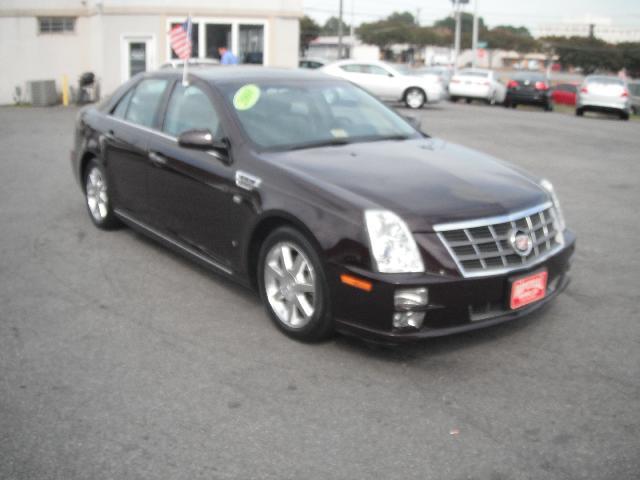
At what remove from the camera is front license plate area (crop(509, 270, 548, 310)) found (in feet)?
14.5

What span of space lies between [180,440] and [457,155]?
289 centimetres

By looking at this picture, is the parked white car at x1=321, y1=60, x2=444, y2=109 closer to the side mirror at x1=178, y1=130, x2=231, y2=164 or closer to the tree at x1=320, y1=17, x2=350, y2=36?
the side mirror at x1=178, y1=130, x2=231, y2=164

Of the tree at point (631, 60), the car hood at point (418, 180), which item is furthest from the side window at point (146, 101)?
the tree at point (631, 60)

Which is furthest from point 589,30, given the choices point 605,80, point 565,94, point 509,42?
point 605,80

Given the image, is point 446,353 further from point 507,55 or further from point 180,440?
point 507,55

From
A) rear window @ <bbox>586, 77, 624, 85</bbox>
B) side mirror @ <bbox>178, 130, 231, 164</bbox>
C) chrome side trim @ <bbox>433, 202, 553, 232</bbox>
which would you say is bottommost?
chrome side trim @ <bbox>433, 202, 553, 232</bbox>

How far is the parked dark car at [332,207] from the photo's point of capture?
13.9ft

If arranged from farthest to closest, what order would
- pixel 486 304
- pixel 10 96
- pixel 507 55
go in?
pixel 507 55 → pixel 10 96 → pixel 486 304

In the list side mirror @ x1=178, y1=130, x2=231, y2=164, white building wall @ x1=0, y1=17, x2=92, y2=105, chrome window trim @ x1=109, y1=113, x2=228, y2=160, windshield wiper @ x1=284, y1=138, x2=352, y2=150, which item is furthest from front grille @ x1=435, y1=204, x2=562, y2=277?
white building wall @ x1=0, y1=17, x2=92, y2=105

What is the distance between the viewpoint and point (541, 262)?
15.1 feet

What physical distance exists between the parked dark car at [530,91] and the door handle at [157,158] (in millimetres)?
24599

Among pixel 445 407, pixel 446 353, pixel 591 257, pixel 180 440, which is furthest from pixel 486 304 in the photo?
pixel 591 257

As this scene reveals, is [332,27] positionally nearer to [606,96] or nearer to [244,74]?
[606,96]

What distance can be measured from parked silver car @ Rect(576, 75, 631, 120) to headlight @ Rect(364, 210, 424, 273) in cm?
2179
